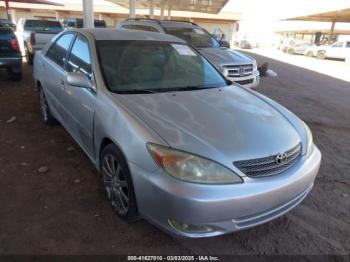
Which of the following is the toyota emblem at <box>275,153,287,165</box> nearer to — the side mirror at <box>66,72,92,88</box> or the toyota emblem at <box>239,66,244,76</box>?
the side mirror at <box>66,72,92,88</box>

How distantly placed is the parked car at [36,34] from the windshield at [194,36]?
4034 mm

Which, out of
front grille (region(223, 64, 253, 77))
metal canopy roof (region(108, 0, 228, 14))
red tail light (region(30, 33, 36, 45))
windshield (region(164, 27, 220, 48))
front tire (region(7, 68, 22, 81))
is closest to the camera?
front grille (region(223, 64, 253, 77))

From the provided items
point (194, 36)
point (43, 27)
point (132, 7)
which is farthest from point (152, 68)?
point (132, 7)

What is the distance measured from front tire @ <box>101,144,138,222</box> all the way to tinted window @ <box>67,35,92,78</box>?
92cm

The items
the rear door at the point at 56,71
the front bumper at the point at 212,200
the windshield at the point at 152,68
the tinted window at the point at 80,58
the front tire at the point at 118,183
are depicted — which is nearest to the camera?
the front bumper at the point at 212,200

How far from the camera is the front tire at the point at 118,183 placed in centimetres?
267

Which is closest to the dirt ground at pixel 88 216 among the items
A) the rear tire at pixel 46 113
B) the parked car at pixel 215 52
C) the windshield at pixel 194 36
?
the rear tire at pixel 46 113

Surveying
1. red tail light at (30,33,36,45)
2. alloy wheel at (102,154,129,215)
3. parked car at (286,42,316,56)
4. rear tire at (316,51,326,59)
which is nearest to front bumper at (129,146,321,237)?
alloy wheel at (102,154,129,215)

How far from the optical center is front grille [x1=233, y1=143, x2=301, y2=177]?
2.38 metres

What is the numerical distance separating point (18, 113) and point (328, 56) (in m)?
26.6

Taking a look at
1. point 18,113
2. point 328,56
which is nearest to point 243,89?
point 18,113

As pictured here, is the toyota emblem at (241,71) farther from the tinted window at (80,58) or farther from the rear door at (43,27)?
the rear door at (43,27)

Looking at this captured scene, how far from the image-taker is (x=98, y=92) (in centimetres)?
311

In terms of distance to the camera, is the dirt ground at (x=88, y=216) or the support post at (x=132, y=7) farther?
the support post at (x=132, y=7)
